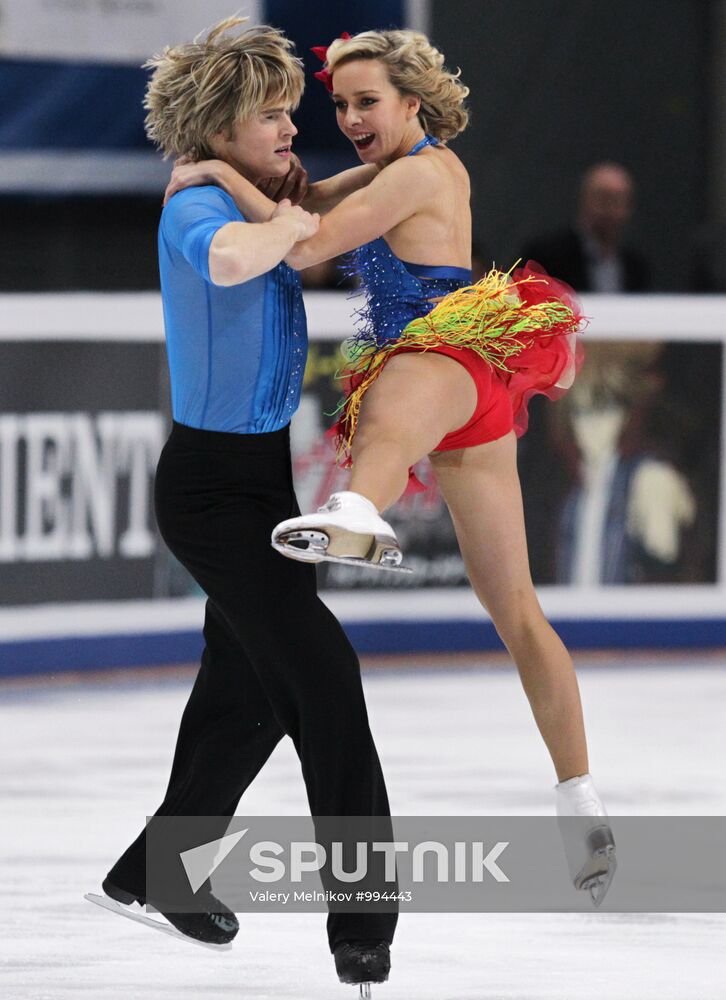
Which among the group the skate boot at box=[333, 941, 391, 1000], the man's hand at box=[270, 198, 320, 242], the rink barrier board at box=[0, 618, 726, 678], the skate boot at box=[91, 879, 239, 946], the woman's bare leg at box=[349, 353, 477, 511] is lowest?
the rink barrier board at box=[0, 618, 726, 678]

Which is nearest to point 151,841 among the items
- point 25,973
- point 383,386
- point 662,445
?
point 25,973

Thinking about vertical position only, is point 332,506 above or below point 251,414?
below

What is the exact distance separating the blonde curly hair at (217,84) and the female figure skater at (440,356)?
263 mm

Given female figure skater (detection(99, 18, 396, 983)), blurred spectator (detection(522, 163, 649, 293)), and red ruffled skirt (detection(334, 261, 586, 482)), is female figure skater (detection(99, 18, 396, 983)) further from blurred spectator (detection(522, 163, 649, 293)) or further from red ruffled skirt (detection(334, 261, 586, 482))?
blurred spectator (detection(522, 163, 649, 293))

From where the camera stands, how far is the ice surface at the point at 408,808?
293 centimetres

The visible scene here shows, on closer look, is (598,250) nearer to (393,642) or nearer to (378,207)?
(393,642)

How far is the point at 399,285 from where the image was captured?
3.21 m

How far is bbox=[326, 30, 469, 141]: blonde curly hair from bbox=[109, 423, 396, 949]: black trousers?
2.35 ft

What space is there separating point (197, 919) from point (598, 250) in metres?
4.56

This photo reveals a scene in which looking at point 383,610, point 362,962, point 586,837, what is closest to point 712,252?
point 383,610

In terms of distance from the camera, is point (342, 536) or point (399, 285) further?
point (399, 285)

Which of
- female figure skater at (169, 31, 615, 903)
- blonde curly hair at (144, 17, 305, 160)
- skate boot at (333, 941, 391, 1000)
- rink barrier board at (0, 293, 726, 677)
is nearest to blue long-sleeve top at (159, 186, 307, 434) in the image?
blonde curly hair at (144, 17, 305, 160)

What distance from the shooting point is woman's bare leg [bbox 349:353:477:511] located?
2.98m

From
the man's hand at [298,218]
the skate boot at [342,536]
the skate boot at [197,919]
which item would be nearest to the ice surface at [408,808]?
the skate boot at [197,919]
